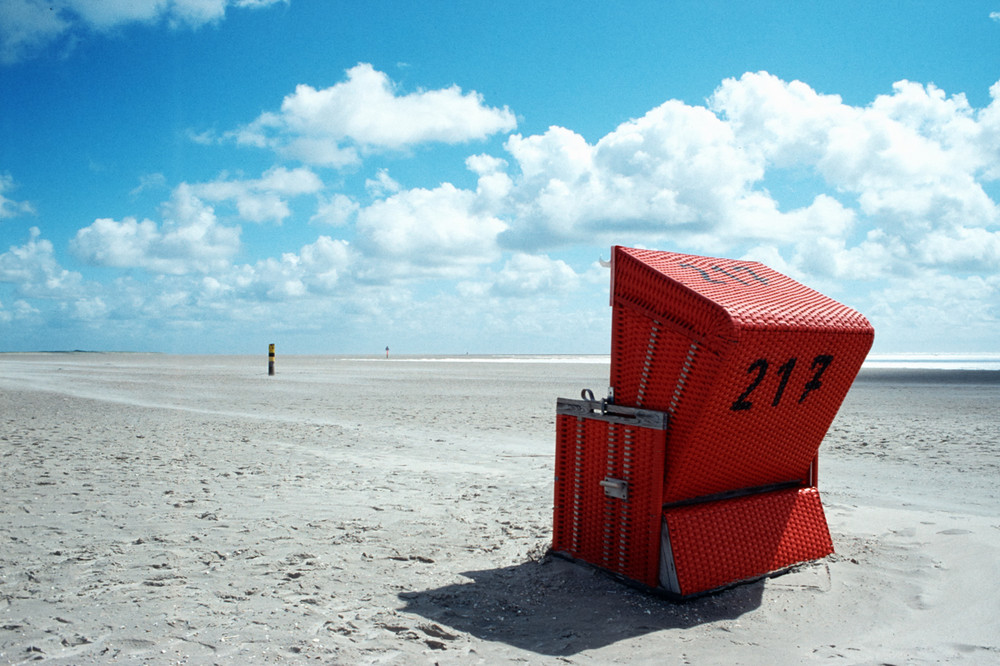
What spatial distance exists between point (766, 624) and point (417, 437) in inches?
325

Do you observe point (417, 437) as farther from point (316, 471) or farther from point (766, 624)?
point (766, 624)

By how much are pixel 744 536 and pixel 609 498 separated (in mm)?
951

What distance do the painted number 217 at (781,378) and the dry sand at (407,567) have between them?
4.10 ft

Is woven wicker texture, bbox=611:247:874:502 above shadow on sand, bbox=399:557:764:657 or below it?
above

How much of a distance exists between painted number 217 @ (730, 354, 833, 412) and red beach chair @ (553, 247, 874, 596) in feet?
0.04

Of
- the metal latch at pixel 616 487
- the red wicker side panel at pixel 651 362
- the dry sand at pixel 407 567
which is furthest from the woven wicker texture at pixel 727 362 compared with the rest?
the dry sand at pixel 407 567

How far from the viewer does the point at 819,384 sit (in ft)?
15.7

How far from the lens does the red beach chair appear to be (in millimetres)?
4168

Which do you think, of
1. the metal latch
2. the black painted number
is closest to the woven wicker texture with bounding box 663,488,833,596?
the metal latch

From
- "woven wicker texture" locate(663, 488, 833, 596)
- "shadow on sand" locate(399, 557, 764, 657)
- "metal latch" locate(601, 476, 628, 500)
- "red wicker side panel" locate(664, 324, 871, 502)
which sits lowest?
"shadow on sand" locate(399, 557, 764, 657)

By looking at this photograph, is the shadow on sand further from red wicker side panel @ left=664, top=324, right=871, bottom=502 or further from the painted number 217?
the painted number 217

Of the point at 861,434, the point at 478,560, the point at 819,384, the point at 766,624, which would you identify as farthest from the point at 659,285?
the point at 861,434

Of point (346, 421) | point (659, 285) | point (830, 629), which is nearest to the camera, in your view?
point (830, 629)

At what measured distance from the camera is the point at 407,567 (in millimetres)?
4969
